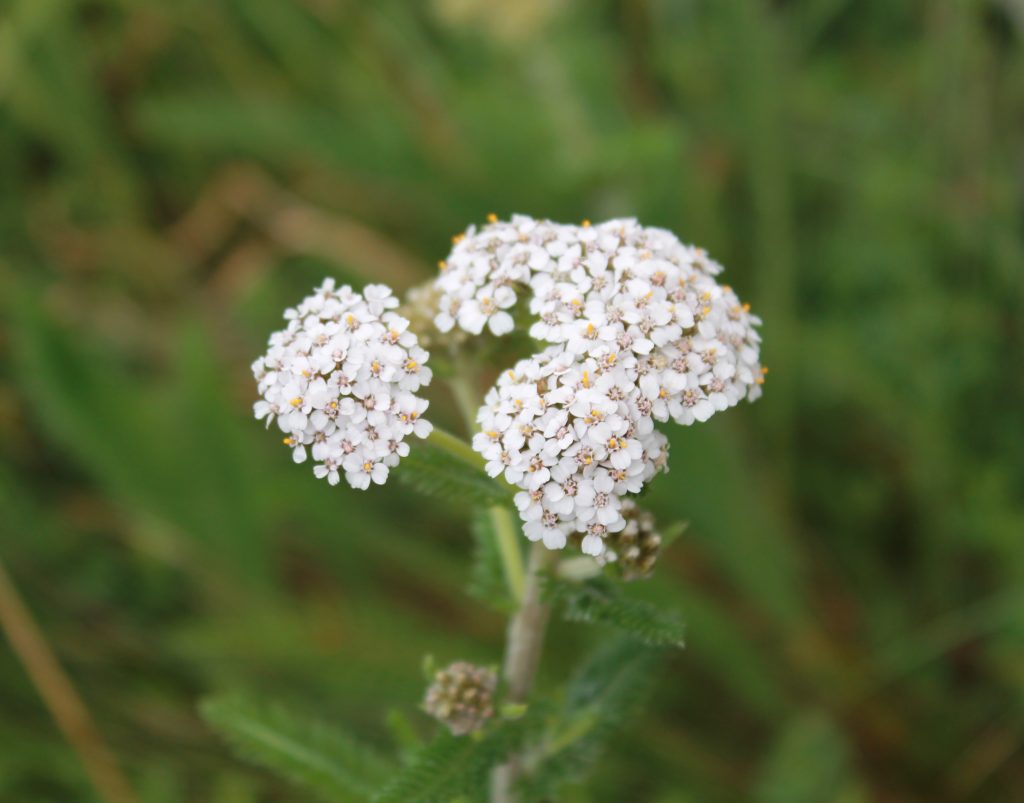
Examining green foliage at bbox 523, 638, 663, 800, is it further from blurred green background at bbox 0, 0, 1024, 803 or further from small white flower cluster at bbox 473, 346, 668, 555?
blurred green background at bbox 0, 0, 1024, 803

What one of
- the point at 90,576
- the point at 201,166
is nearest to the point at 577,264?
the point at 90,576

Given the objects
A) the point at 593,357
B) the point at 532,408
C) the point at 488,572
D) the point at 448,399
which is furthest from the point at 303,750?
the point at 448,399

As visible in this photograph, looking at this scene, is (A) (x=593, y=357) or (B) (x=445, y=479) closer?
(A) (x=593, y=357)

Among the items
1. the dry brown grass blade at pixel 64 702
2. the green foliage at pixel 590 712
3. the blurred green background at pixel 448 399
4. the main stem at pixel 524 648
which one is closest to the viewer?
the main stem at pixel 524 648

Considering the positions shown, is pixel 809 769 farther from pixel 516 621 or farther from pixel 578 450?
pixel 578 450

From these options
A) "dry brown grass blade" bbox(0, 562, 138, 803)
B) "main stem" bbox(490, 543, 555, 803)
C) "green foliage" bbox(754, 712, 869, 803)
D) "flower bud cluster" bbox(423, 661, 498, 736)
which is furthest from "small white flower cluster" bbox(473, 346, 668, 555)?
"dry brown grass blade" bbox(0, 562, 138, 803)

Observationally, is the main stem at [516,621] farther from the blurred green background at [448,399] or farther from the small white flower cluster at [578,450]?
the blurred green background at [448,399]

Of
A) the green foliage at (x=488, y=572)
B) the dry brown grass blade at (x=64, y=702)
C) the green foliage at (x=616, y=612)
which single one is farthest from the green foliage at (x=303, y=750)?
the dry brown grass blade at (x=64, y=702)
